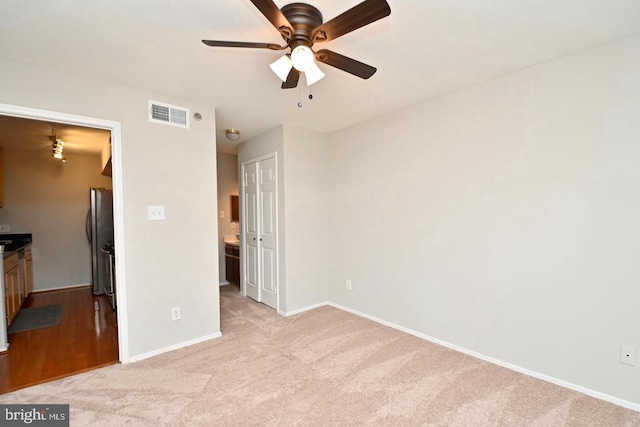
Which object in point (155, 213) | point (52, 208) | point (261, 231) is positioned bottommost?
point (261, 231)

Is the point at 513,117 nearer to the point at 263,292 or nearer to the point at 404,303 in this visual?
the point at 404,303

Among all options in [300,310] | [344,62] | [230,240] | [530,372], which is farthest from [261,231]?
[530,372]

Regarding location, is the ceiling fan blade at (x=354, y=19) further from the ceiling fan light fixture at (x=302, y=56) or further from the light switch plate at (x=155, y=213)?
the light switch plate at (x=155, y=213)

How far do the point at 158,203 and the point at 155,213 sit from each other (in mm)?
97

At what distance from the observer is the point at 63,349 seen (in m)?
2.75

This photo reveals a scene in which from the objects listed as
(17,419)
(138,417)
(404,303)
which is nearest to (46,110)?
(17,419)

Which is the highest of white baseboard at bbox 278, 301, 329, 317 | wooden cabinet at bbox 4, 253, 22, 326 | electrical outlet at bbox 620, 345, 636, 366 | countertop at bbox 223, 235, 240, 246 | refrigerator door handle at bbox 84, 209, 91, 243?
refrigerator door handle at bbox 84, 209, 91, 243

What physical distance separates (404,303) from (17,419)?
3.19 m

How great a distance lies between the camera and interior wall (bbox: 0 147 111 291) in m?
4.59

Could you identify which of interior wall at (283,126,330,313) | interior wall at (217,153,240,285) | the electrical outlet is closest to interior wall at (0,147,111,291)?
interior wall at (217,153,240,285)

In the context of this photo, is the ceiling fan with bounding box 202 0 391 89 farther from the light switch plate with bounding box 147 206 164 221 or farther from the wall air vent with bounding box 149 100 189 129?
the light switch plate with bounding box 147 206 164 221

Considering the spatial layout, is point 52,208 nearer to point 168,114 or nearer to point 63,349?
point 63,349

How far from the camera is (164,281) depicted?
2.70m

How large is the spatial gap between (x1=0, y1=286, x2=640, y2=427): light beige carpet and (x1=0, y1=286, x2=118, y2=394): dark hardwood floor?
208 mm
